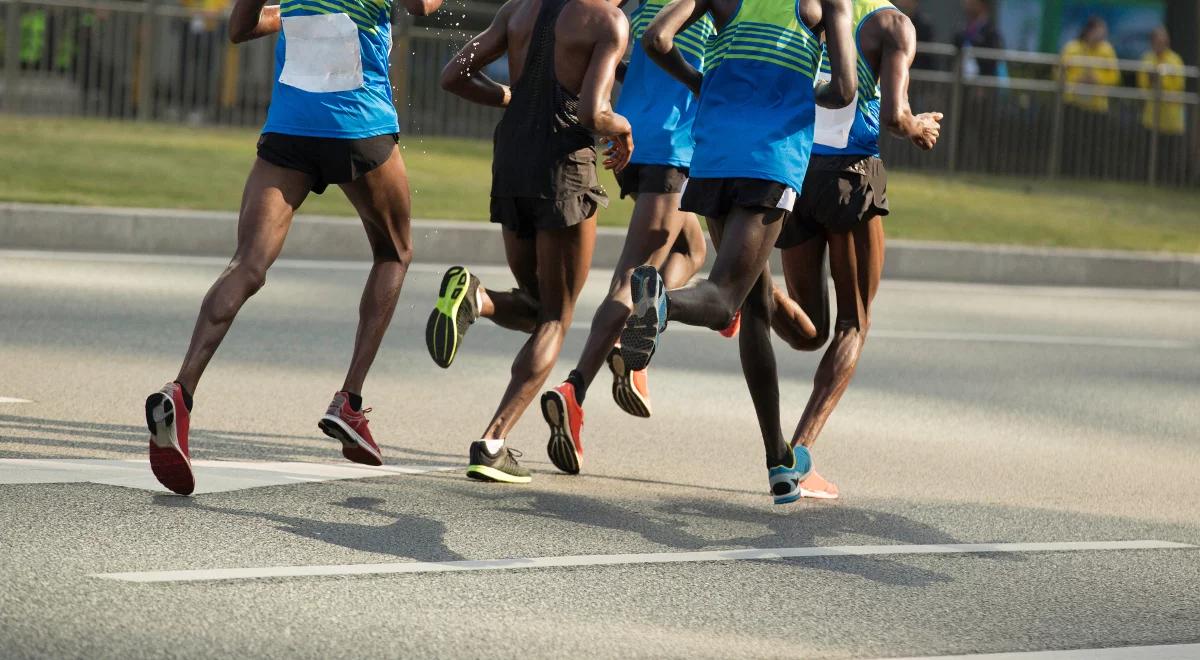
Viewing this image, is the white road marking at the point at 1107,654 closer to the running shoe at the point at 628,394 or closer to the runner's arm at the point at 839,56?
the runner's arm at the point at 839,56

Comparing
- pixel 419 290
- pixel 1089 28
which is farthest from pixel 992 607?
pixel 1089 28

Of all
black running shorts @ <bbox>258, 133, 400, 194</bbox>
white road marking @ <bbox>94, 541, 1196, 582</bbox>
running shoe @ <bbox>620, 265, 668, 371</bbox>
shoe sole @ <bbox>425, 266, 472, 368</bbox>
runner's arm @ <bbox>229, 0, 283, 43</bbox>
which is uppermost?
runner's arm @ <bbox>229, 0, 283, 43</bbox>

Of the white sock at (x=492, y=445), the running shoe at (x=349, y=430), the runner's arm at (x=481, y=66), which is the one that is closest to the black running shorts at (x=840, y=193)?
the runner's arm at (x=481, y=66)

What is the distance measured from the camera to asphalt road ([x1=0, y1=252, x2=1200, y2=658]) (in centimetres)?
507

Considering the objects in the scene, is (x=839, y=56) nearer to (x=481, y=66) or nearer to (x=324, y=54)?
(x=481, y=66)

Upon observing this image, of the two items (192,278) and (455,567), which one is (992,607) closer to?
(455,567)

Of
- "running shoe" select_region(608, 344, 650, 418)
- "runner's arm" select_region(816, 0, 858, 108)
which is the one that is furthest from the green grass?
"runner's arm" select_region(816, 0, 858, 108)

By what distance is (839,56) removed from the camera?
21.5 feet

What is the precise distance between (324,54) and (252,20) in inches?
13.6

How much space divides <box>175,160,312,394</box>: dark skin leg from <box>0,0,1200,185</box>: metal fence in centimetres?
1213

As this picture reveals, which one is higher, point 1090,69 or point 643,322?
point 1090,69

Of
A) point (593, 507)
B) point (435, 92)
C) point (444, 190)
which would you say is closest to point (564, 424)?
point (593, 507)

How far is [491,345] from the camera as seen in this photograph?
1061 centimetres

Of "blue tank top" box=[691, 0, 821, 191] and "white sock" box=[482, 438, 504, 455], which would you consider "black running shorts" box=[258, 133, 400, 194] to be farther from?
"blue tank top" box=[691, 0, 821, 191]
